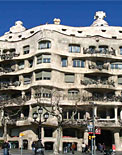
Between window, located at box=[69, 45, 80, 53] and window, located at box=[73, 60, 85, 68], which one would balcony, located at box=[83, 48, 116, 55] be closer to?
window, located at box=[69, 45, 80, 53]

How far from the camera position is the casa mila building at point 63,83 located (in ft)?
152

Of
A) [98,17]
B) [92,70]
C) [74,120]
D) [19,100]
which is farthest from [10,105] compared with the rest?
[98,17]

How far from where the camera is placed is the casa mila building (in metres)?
46.3

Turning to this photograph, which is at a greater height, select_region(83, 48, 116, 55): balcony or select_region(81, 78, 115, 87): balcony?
select_region(83, 48, 116, 55): balcony

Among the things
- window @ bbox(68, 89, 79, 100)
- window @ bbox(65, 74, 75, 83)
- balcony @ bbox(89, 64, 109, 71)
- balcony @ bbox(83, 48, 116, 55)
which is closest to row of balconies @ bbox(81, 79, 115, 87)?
window @ bbox(65, 74, 75, 83)

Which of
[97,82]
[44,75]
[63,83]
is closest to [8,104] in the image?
[44,75]

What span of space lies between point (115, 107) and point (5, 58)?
22.4m

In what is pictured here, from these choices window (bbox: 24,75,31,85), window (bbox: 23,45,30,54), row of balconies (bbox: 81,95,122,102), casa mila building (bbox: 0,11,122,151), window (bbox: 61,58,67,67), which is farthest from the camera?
window (bbox: 23,45,30,54)

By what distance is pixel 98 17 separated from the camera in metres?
63.8

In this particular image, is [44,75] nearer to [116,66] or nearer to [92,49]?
[92,49]

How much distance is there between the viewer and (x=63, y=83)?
163 ft

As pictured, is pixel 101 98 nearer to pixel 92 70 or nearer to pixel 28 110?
pixel 92 70

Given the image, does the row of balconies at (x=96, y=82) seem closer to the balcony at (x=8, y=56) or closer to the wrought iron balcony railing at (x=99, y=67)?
the wrought iron balcony railing at (x=99, y=67)

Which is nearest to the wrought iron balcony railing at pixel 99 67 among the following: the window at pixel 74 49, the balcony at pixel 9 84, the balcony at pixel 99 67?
the balcony at pixel 99 67
